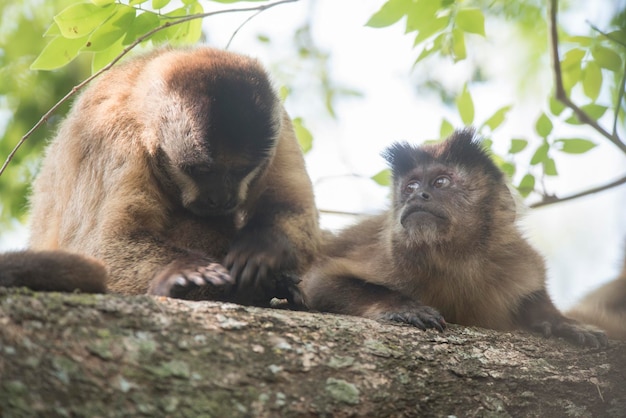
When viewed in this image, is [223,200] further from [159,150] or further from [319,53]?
[319,53]

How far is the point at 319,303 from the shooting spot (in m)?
6.15

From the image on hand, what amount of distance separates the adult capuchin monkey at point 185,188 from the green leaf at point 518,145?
1893mm

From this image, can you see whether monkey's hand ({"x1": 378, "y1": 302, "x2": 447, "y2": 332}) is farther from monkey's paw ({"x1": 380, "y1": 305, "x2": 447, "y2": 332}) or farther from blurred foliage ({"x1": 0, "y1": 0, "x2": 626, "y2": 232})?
blurred foliage ({"x1": 0, "y1": 0, "x2": 626, "y2": 232})

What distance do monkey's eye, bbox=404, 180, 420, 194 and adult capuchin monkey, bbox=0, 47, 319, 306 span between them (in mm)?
926

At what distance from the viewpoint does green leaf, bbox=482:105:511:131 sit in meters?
6.84

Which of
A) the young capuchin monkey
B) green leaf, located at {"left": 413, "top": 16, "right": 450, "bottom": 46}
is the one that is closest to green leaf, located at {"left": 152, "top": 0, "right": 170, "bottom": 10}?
green leaf, located at {"left": 413, "top": 16, "right": 450, "bottom": 46}

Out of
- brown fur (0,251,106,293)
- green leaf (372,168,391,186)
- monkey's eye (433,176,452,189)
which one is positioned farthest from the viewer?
green leaf (372,168,391,186)

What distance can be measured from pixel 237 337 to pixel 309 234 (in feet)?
7.48

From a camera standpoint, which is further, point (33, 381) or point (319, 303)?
point (319, 303)

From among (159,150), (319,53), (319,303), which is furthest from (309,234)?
(319,53)

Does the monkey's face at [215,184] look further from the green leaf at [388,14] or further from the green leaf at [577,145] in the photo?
the green leaf at [577,145]

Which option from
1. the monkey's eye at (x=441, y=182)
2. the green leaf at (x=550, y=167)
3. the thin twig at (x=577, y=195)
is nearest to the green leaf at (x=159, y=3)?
the monkey's eye at (x=441, y=182)

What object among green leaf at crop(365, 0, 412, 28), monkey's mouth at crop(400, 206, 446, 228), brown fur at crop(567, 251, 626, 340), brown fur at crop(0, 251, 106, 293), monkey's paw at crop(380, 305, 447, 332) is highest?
green leaf at crop(365, 0, 412, 28)

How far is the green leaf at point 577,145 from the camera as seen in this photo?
630cm
